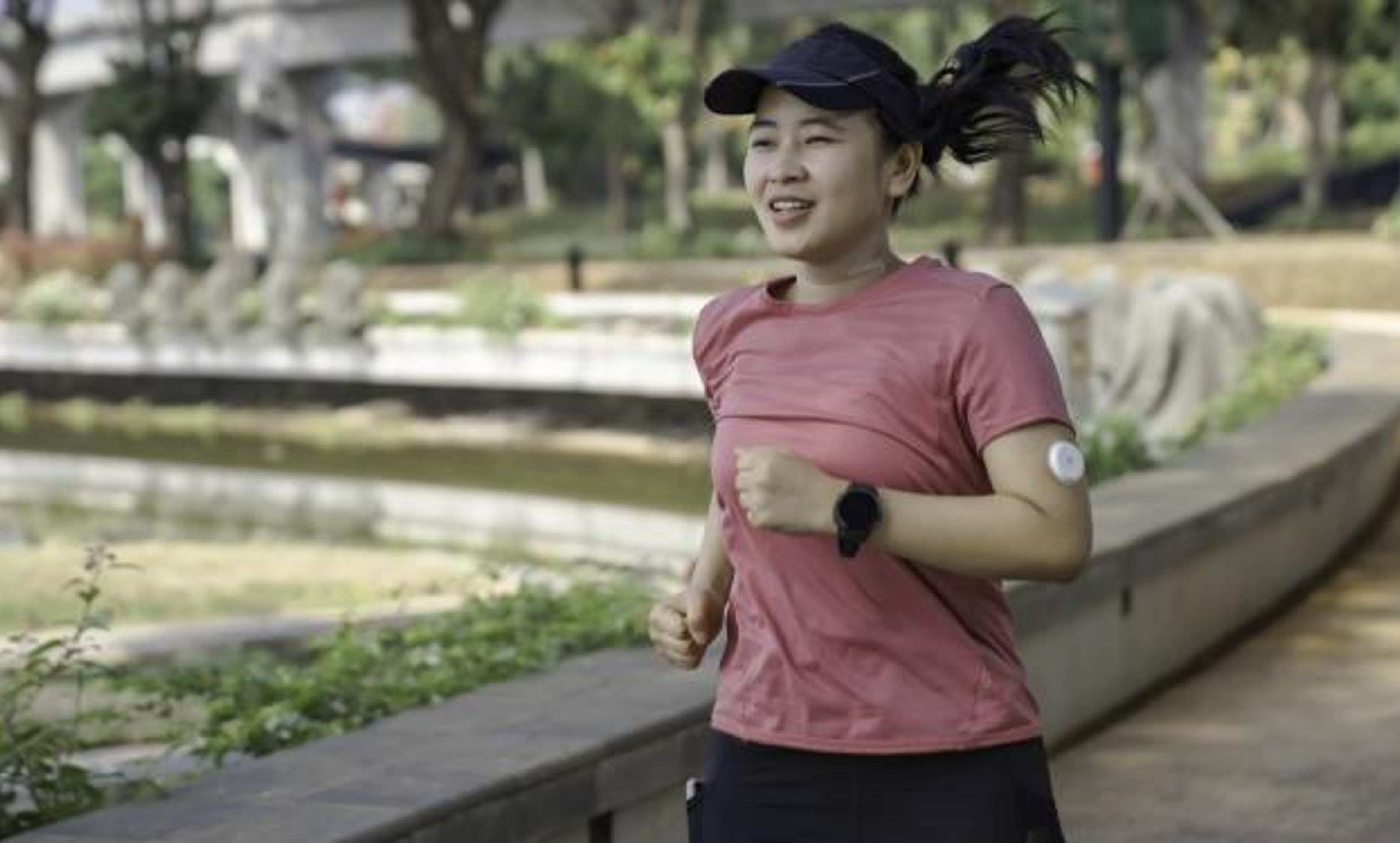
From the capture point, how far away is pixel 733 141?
84.6 metres

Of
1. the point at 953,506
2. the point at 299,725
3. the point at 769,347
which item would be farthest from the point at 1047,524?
the point at 299,725

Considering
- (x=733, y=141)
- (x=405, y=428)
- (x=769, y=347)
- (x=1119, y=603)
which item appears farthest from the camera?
(x=733, y=141)

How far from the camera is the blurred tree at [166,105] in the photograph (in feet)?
161

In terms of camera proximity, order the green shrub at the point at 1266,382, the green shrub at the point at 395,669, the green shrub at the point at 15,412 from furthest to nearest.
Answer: the green shrub at the point at 15,412 < the green shrub at the point at 1266,382 < the green shrub at the point at 395,669

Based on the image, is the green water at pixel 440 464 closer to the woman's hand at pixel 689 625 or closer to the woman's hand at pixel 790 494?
the woman's hand at pixel 689 625

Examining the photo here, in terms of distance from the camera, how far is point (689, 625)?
3404 mm

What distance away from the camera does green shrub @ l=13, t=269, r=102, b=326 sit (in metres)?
34.2

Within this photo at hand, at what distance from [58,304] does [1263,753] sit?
29400mm

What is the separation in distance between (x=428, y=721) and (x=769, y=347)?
2.48 metres

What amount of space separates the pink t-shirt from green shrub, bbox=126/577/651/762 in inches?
117

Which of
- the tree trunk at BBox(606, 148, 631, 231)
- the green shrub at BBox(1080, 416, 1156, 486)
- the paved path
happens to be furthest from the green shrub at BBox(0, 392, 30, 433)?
the tree trunk at BBox(606, 148, 631, 231)

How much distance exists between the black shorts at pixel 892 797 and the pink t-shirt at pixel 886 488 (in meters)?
0.03

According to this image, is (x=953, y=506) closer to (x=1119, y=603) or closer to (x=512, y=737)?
(x=512, y=737)

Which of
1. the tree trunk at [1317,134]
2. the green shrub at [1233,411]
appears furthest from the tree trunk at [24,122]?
the green shrub at [1233,411]
